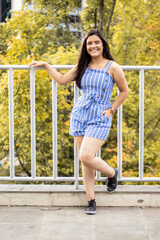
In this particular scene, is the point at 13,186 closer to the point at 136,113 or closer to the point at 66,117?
the point at 66,117

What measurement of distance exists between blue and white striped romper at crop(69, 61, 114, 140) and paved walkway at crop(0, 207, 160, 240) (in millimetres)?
700

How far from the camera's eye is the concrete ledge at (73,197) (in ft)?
11.0

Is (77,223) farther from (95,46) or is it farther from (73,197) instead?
(95,46)

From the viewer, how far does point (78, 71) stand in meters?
3.12

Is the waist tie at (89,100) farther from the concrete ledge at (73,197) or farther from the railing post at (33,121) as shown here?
the concrete ledge at (73,197)

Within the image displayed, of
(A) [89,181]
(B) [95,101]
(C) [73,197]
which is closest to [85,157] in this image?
(A) [89,181]

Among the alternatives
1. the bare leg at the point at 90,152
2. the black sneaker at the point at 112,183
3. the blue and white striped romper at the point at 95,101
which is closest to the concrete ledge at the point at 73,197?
the black sneaker at the point at 112,183

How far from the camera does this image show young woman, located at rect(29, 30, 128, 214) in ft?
9.84

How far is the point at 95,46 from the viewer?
3.03 m

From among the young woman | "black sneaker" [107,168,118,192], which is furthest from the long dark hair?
"black sneaker" [107,168,118,192]

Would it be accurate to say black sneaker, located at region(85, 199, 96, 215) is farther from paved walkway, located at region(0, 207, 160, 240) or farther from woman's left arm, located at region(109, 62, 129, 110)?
woman's left arm, located at region(109, 62, 129, 110)

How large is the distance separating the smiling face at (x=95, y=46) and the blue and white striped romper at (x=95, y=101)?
124 mm

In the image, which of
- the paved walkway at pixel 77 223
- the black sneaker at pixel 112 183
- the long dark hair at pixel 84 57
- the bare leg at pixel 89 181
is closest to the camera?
the paved walkway at pixel 77 223

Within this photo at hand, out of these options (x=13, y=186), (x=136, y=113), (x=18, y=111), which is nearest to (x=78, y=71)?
(x=13, y=186)
